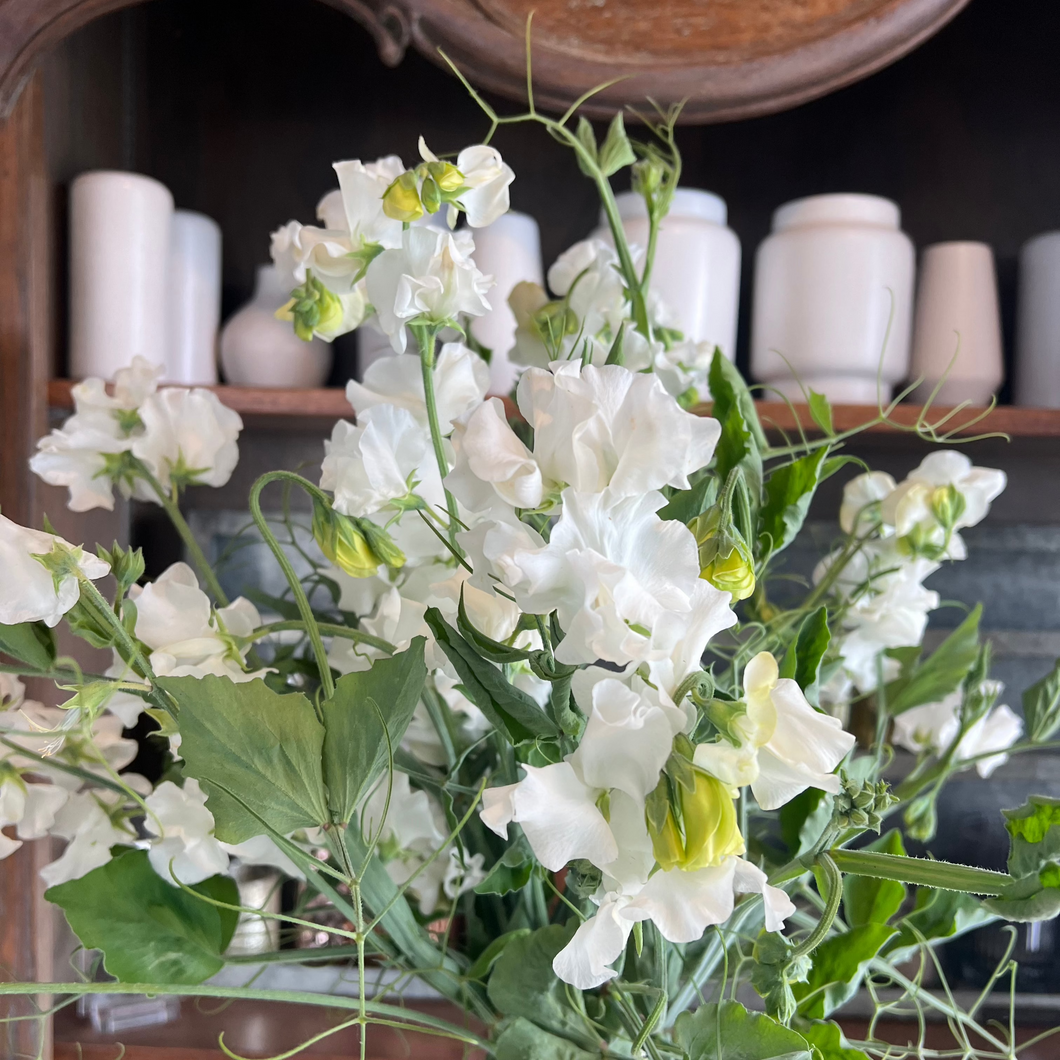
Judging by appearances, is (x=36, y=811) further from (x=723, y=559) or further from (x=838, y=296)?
(x=838, y=296)

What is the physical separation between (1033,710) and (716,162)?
59 centimetres

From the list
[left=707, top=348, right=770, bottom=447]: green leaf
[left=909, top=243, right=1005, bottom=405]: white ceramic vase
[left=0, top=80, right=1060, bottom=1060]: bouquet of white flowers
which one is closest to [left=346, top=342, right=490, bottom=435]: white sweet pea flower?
[left=0, top=80, right=1060, bottom=1060]: bouquet of white flowers

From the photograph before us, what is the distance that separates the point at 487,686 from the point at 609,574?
0.07 m

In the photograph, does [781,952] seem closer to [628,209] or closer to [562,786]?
[562,786]

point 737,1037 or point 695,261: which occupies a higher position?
point 695,261

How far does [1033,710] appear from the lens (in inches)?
18.4

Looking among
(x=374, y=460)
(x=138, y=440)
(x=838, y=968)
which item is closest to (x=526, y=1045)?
(x=838, y=968)

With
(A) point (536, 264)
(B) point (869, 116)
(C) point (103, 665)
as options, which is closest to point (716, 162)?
(B) point (869, 116)

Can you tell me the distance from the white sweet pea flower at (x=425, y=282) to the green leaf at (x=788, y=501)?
14 centimetres

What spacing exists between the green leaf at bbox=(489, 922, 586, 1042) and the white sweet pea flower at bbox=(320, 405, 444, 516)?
0.60 feet

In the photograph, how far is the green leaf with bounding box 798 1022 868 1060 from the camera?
1.10ft

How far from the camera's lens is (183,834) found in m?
0.39

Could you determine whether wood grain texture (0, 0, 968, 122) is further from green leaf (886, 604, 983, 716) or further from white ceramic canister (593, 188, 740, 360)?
green leaf (886, 604, 983, 716)

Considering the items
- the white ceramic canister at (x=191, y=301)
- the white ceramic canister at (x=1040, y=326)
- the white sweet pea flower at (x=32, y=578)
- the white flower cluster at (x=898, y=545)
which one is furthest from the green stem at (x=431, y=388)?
the white ceramic canister at (x=1040, y=326)
